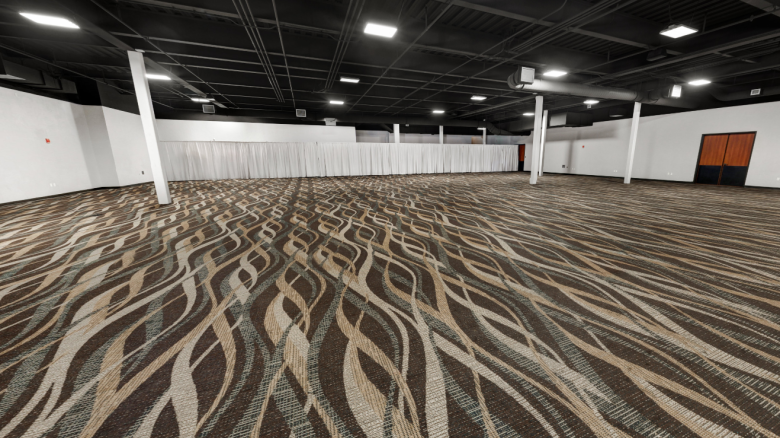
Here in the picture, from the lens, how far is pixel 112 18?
196 inches

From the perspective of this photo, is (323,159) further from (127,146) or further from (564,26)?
(564,26)

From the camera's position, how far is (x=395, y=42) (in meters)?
6.06

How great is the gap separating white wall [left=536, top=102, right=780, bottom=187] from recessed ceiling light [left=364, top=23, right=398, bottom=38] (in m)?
13.9

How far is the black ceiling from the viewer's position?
485 centimetres

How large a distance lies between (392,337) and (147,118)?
7.75 meters

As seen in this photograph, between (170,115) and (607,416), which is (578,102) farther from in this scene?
(170,115)

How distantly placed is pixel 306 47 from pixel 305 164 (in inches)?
394

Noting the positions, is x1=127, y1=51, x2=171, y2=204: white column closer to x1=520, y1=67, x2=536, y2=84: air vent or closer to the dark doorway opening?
x1=520, y1=67, x2=536, y2=84: air vent

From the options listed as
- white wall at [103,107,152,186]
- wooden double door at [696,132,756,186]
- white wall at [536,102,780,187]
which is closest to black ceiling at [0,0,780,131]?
white wall at [536,102,780,187]

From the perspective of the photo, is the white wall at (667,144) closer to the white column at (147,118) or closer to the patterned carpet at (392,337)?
the patterned carpet at (392,337)

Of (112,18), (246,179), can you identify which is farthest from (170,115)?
(112,18)

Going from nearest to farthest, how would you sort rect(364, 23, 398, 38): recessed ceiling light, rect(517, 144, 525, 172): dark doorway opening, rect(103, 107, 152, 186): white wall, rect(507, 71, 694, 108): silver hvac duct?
rect(364, 23, 398, 38): recessed ceiling light → rect(507, 71, 694, 108): silver hvac duct → rect(103, 107, 152, 186): white wall → rect(517, 144, 525, 172): dark doorway opening

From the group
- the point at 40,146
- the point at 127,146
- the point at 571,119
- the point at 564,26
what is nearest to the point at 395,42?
the point at 564,26

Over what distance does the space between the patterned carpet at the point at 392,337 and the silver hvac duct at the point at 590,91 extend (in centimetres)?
585
